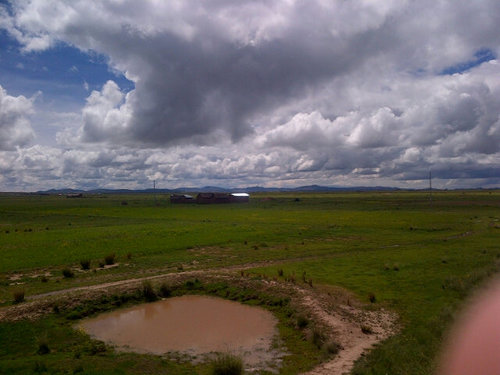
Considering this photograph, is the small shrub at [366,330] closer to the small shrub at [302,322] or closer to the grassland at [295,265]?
the grassland at [295,265]

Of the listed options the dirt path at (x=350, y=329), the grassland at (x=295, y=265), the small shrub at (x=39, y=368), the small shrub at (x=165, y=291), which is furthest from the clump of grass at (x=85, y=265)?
the dirt path at (x=350, y=329)

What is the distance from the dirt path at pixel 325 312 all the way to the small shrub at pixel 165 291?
1.13 meters

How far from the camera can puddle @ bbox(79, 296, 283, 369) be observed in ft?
47.4

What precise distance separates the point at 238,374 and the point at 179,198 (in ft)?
415

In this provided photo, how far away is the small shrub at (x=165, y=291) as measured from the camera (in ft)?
71.9

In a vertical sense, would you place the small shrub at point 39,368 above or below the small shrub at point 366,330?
above

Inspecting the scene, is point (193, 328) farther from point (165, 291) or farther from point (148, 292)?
point (165, 291)

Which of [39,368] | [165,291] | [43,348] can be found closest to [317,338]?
[39,368]

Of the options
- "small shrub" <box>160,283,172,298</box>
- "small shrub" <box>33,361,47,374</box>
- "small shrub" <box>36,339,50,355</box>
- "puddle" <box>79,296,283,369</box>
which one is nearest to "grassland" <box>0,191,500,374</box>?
"small shrub" <box>33,361,47,374</box>

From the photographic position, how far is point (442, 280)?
2212 cm

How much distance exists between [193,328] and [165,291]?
5755 millimetres

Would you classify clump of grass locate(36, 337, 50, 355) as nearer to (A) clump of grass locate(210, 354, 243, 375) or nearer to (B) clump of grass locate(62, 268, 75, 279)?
(A) clump of grass locate(210, 354, 243, 375)

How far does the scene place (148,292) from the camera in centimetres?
2130

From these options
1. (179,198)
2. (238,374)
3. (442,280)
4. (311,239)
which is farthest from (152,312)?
(179,198)
